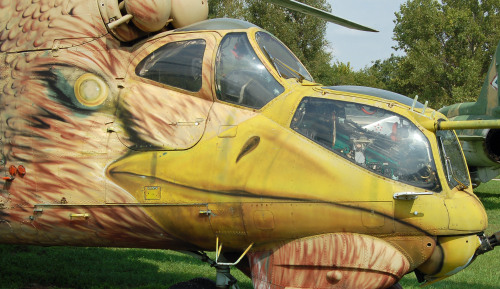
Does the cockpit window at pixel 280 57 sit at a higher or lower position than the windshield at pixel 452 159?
higher

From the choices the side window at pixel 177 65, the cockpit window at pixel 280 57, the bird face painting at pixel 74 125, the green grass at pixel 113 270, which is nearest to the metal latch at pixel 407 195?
the cockpit window at pixel 280 57

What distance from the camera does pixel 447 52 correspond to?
32844 mm

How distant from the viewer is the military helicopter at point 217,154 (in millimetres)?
4707

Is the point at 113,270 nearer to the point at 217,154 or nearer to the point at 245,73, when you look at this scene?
the point at 217,154

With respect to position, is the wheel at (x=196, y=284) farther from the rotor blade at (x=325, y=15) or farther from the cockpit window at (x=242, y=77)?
the rotor blade at (x=325, y=15)

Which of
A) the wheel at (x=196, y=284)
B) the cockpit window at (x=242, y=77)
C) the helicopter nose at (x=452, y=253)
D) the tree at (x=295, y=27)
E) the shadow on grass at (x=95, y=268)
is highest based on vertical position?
the tree at (x=295, y=27)

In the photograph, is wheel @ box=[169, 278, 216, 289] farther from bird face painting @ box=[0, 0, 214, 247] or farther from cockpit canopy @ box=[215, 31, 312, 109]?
cockpit canopy @ box=[215, 31, 312, 109]

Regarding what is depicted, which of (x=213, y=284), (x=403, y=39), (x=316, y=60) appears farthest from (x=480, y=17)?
(x=213, y=284)

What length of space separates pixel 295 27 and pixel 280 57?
27.7 m

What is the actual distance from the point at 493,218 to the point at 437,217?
11.4 meters

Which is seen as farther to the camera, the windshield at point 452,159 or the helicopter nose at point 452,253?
the windshield at point 452,159

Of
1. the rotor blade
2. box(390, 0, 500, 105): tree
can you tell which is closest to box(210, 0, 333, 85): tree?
box(390, 0, 500, 105): tree

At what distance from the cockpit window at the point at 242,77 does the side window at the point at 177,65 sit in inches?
8.5

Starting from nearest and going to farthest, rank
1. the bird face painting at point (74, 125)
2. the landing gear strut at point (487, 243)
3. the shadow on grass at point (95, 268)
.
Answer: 1. the landing gear strut at point (487, 243)
2. the bird face painting at point (74, 125)
3. the shadow on grass at point (95, 268)
